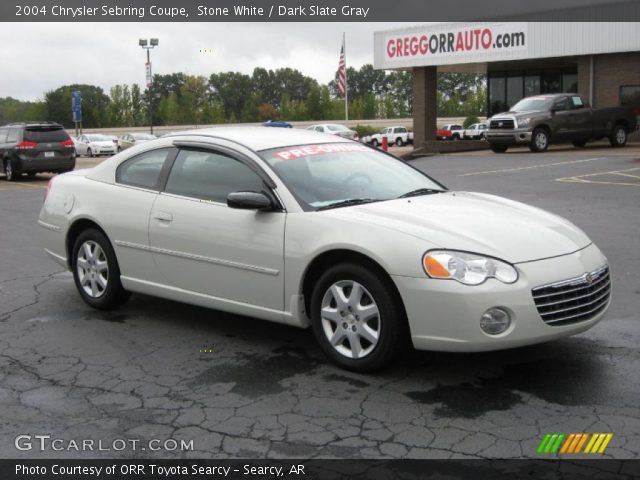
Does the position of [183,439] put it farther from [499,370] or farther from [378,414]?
[499,370]

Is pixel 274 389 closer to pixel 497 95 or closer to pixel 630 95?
pixel 630 95

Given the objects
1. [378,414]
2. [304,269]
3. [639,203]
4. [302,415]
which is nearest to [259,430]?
[302,415]

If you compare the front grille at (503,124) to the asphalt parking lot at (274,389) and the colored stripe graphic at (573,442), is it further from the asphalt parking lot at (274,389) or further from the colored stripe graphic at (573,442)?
the colored stripe graphic at (573,442)

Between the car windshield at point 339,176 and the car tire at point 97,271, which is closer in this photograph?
the car windshield at point 339,176

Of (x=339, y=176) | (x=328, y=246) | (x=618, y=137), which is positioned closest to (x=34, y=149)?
(x=618, y=137)

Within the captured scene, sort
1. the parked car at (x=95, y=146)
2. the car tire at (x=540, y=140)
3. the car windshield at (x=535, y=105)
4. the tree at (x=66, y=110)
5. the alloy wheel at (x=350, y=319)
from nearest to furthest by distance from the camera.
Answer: the alloy wheel at (x=350, y=319), the car windshield at (x=535, y=105), the car tire at (x=540, y=140), the parked car at (x=95, y=146), the tree at (x=66, y=110)

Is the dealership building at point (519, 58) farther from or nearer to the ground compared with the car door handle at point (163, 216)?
farther from the ground

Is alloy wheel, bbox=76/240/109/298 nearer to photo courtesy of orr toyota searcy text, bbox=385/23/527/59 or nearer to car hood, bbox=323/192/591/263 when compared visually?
car hood, bbox=323/192/591/263

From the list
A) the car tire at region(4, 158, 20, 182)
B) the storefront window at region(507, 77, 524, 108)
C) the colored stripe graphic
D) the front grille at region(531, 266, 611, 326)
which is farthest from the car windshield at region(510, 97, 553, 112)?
the colored stripe graphic

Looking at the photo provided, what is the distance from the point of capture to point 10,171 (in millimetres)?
23766

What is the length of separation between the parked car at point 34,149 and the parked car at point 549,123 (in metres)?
13.7

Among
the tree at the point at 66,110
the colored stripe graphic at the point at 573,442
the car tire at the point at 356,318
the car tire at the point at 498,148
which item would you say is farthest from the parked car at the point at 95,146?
the tree at the point at 66,110

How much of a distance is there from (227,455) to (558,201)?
11.6 meters

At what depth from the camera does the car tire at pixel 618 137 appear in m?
28.7
